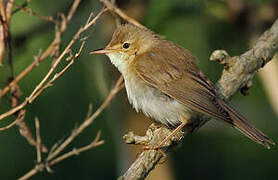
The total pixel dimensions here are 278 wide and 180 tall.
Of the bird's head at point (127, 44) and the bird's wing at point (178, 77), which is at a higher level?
the bird's head at point (127, 44)

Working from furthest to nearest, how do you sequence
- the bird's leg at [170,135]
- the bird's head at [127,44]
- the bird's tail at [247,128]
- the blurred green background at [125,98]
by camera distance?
the blurred green background at [125,98] < the bird's head at [127,44] < the bird's tail at [247,128] < the bird's leg at [170,135]

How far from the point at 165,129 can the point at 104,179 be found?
7.02 feet

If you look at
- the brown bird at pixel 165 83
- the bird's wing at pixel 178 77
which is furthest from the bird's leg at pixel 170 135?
the bird's wing at pixel 178 77

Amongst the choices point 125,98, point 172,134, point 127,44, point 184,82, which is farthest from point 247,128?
point 125,98

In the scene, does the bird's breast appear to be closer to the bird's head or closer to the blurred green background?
the bird's head

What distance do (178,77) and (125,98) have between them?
3.46 feet

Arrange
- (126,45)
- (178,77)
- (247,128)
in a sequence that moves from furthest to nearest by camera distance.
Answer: (126,45), (178,77), (247,128)

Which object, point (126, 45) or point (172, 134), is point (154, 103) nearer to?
point (172, 134)

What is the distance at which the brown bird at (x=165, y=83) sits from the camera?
128 inches

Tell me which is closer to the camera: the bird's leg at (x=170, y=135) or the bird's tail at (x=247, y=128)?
the bird's leg at (x=170, y=135)

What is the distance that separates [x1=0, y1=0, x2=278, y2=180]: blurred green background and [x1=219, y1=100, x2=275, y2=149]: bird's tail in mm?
1074

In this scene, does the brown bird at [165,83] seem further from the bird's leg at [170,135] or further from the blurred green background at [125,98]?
the blurred green background at [125,98]

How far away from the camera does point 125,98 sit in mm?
4465

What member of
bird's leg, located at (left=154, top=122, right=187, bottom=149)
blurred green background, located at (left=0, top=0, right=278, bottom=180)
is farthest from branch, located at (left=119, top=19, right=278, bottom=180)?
blurred green background, located at (left=0, top=0, right=278, bottom=180)
